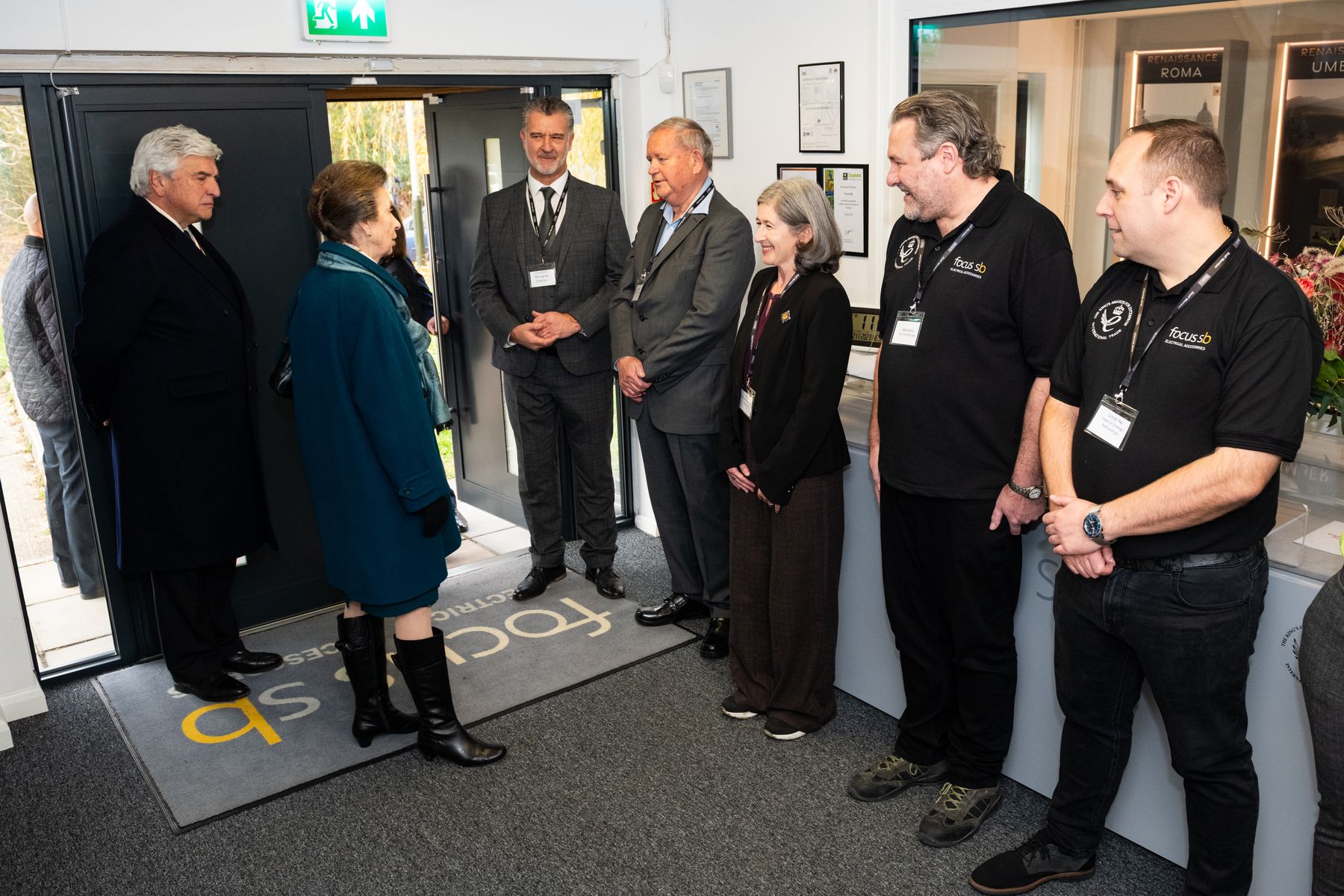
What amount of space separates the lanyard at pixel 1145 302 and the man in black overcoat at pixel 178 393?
2.56 metres

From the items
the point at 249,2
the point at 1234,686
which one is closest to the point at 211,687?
the point at 249,2

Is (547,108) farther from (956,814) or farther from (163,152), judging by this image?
(956,814)

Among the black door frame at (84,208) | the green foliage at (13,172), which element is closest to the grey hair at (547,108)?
the black door frame at (84,208)

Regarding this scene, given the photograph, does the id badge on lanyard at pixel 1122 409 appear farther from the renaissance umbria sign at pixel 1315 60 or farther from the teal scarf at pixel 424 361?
the teal scarf at pixel 424 361

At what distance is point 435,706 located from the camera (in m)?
2.94

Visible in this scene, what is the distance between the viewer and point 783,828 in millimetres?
2658

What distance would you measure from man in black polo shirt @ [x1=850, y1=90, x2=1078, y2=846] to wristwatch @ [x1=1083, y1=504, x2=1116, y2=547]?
11.7 inches

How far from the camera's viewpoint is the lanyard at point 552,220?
3961 millimetres

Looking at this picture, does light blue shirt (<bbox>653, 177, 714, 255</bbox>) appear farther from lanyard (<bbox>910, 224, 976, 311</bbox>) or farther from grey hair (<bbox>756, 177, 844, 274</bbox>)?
lanyard (<bbox>910, 224, 976, 311</bbox>)

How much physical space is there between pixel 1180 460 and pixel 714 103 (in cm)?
274

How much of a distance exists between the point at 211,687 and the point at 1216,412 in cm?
298

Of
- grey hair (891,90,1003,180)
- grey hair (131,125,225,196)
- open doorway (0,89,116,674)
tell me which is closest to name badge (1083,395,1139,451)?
grey hair (891,90,1003,180)

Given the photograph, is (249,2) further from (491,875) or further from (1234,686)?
(1234,686)

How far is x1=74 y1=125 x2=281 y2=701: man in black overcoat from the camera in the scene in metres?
3.13
